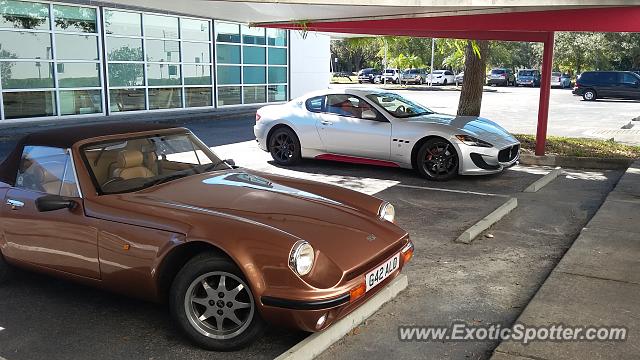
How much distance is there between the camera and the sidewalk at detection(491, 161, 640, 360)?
342 centimetres

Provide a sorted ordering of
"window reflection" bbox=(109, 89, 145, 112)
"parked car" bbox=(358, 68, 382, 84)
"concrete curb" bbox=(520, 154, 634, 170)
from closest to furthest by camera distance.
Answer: "concrete curb" bbox=(520, 154, 634, 170)
"window reflection" bbox=(109, 89, 145, 112)
"parked car" bbox=(358, 68, 382, 84)

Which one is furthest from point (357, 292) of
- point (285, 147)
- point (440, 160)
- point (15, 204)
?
point (285, 147)

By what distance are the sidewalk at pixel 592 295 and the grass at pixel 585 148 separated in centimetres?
526

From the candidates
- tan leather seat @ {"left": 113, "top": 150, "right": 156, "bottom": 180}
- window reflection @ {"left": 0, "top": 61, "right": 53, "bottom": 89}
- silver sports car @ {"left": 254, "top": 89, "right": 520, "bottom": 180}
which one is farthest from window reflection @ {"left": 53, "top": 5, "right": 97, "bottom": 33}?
tan leather seat @ {"left": 113, "top": 150, "right": 156, "bottom": 180}

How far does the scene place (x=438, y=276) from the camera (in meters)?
4.86

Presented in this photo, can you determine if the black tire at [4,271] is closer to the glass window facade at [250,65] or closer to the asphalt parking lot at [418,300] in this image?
the asphalt parking lot at [418,300]

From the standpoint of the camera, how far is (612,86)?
31.5m

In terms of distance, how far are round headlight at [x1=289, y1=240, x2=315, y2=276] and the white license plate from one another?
16.3 inches

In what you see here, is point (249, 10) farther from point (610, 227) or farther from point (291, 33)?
point (291, 33)

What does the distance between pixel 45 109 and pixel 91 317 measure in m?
12.1

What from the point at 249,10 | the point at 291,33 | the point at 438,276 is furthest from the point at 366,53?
the point at 438,276

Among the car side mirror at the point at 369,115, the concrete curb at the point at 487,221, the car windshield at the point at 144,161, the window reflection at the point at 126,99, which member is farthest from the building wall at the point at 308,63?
the car windshield at the point at 144,161

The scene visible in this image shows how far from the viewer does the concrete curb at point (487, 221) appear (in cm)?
580

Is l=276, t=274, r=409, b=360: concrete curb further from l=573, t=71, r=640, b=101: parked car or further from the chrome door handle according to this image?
l=573, t=71, r=640, b=101: parked car
